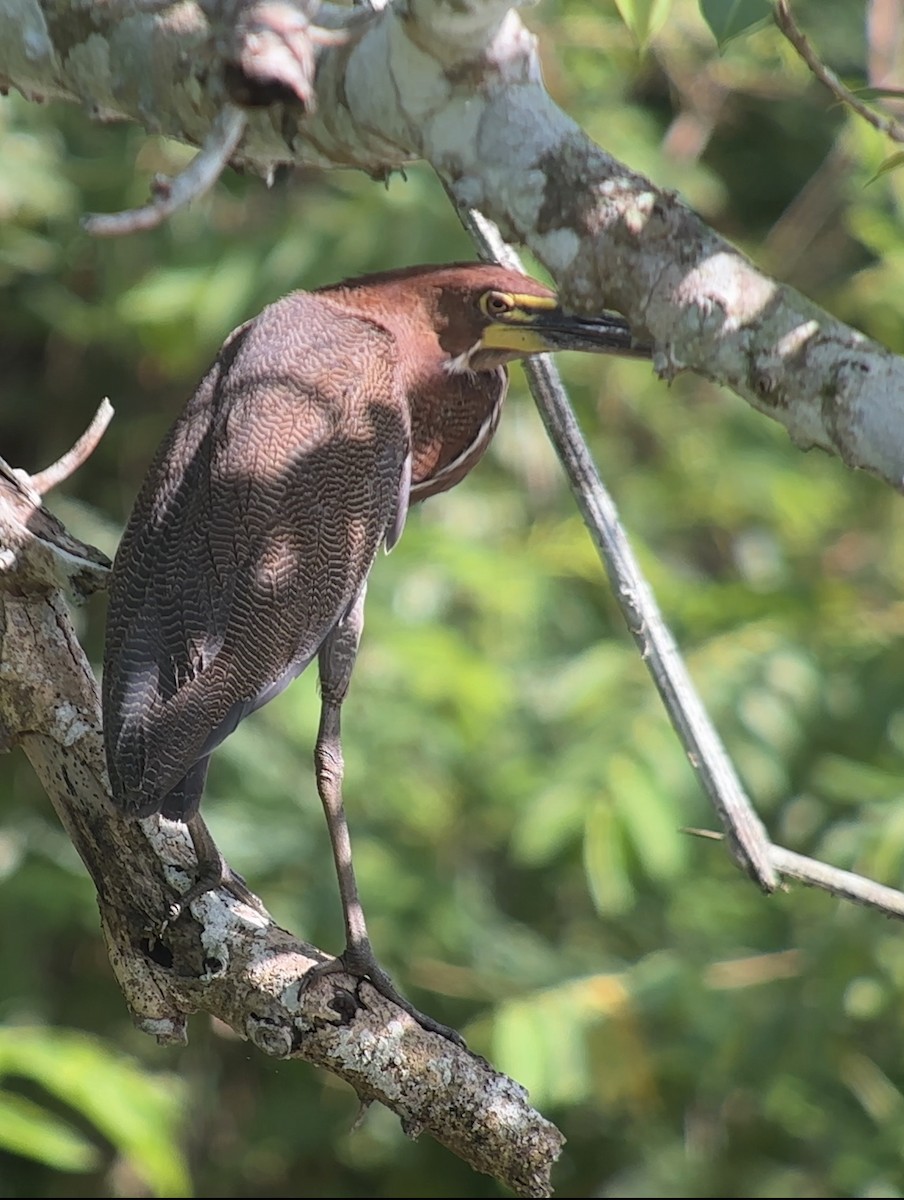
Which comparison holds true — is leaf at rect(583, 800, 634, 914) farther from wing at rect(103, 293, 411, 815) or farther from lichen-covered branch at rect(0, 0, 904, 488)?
lichen-covered branch at rect(0, 0, 904, 488)

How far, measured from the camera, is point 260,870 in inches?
167

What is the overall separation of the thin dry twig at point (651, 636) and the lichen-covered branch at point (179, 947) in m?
0.46

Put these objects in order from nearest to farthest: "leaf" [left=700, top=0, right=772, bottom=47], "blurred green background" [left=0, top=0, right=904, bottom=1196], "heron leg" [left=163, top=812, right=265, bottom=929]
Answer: "leaf" [left=700, top=0, right=772, bottom=47]
"heron leg" [left=163, top=812, right=265, bottom=929]
"blurred green background" [left=0, top=0, right=904, bottom=1196]

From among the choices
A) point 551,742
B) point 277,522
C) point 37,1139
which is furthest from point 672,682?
point 551,742

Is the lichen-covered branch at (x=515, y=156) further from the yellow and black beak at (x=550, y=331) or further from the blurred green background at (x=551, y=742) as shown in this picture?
the blurred green background at (x=551, y=742)

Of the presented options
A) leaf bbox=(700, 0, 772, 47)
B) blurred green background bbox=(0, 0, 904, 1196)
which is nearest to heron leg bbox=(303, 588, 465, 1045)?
blurred green background bbox=(0, 0, 904, 1196)

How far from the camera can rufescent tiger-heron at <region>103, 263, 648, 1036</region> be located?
256 centimetres

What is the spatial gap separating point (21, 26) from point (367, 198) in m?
2.54

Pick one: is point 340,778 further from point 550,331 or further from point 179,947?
point 550,331

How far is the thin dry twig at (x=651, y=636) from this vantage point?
2162 millimetres

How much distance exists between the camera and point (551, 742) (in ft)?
14.1

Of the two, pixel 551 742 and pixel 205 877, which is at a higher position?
pixel 205 877

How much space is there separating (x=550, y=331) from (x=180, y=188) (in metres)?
1.32

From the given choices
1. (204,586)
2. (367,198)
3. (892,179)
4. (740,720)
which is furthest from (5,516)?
(892,179)
